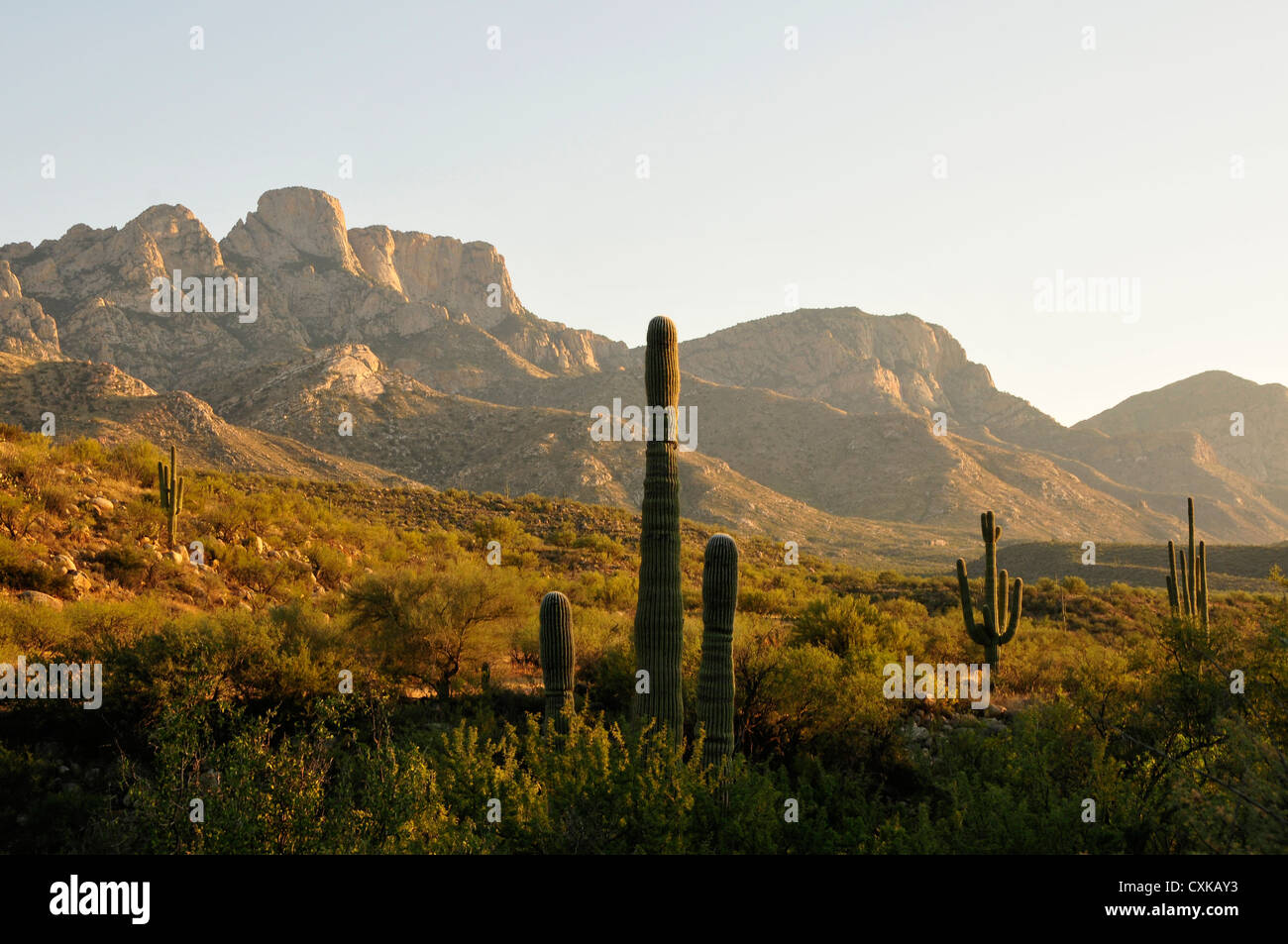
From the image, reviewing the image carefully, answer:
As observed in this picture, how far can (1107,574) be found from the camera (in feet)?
139

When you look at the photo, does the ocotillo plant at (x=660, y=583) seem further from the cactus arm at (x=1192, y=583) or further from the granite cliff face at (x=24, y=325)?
the granite cliff face at (x=24, y=325)

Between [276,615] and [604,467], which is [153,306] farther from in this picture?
[276,615]

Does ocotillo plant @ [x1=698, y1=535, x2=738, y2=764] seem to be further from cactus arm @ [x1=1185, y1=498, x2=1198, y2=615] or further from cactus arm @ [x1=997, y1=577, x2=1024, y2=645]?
cactus arm @ [x1=1185, y1=498, x2=1198, y2=615]

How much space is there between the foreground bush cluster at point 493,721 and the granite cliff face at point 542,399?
114 feet

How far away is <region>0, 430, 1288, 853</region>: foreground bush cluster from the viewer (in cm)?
599

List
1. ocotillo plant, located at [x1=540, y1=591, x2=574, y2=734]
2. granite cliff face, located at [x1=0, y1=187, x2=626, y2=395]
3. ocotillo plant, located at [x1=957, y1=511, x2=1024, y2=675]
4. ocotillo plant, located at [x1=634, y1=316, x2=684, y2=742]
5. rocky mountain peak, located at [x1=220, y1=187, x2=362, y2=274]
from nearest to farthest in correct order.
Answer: ocotillo plant, located at [x1=634, y1=316, x2=684, y2=742] < ocotillo plant, located at [x1=540, y1=591, x2=574, y2=734] < ocotillo plant, located at [x1=957, y1=511, x2=1024, y2=675] < granite cliff face, located at [x1=0, y1=187, x2=626, y2=395] < rocky mountain peak, located at [x1=220, y1=187, x2=362, y2=274]

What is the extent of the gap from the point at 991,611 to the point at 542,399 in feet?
293

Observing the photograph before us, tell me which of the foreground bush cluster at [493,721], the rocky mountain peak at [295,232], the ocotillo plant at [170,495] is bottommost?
the foreground bush cluster at [493,721]

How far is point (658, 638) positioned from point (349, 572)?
12.6 metres

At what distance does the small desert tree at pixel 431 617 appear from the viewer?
12.8m

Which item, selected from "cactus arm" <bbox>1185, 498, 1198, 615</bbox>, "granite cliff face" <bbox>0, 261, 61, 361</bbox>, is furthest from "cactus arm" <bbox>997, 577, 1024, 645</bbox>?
"granite cliff face" <bbox>0, 261, 61, 361</bbox>

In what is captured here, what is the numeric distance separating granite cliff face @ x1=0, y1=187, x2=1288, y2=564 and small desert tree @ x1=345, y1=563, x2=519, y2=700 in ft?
125

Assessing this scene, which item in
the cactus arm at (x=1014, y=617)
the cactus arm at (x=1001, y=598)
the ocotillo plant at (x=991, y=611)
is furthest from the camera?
the cactus arm at (x=1001, y=598)

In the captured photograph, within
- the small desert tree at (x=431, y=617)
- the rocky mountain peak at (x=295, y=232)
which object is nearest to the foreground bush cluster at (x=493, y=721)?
the small desert tree at (x=431, y=617)
